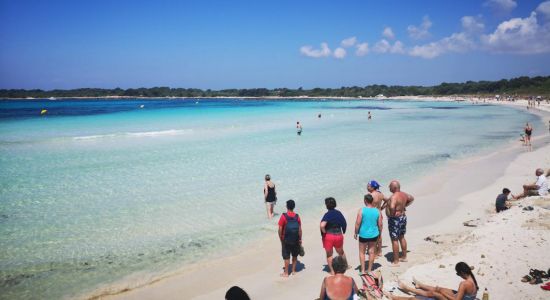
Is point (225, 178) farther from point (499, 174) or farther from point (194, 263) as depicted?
point (499, 174)

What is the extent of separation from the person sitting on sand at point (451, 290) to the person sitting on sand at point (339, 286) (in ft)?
5.17

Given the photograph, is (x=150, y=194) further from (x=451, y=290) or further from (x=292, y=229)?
(x=451, y=290)

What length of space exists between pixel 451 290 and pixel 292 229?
105 inches

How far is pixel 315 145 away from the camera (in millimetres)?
26719

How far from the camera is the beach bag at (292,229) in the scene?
6.45 meters

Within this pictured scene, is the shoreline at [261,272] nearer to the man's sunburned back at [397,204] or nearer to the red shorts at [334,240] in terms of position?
the red shorts at [334,240]

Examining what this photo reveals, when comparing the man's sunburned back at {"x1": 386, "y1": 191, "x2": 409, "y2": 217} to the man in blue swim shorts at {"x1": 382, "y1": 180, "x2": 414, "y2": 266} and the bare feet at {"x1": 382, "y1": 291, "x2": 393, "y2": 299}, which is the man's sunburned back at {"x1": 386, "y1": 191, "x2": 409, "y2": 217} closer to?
the man in blue swim shorts at {"x1": 382, "y1": 180, "x2": 414, "y2": 266}

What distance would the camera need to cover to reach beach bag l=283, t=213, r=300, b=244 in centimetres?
645

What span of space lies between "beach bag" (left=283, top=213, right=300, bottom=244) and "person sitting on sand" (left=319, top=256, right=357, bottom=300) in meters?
1.96

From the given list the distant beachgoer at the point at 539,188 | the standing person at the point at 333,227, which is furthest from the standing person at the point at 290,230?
the distant beachgoer at the point at 539,188

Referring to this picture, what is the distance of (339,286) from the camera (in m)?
4.44

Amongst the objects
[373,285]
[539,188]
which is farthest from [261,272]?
[539,188]

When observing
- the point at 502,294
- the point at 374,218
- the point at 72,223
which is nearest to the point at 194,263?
the point at 374,218

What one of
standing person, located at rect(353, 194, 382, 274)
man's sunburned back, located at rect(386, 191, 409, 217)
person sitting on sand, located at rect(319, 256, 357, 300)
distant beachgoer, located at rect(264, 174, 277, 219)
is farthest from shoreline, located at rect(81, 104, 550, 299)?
person sitting on sand, located at rect(319, 256, 357, 300)
